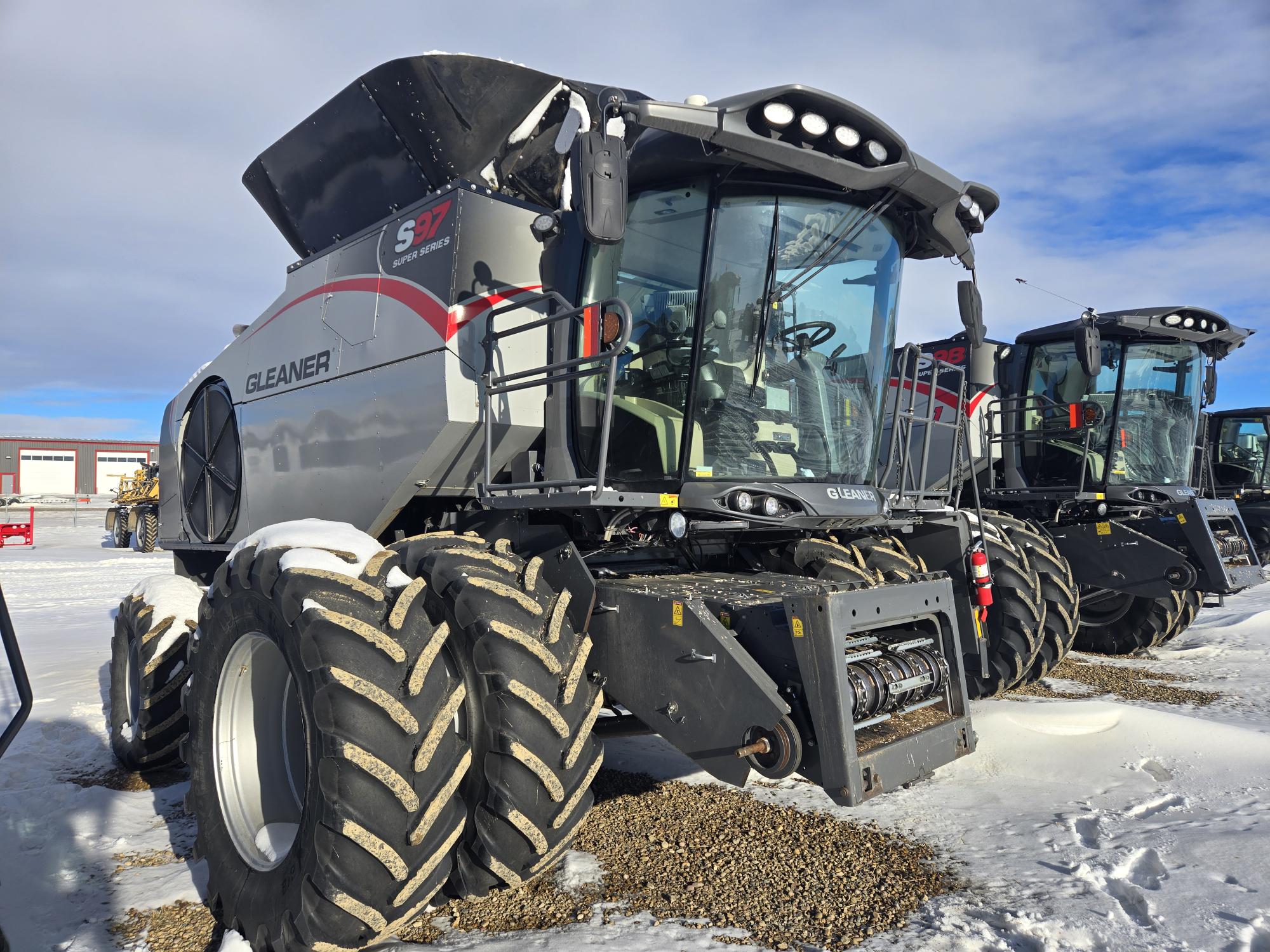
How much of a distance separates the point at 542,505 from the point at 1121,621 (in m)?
7.69

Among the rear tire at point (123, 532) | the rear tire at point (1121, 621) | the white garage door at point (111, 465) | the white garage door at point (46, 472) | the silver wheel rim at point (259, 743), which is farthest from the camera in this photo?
the white garage door at point (111, 465)

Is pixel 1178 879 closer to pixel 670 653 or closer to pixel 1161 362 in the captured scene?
pixel 670 653

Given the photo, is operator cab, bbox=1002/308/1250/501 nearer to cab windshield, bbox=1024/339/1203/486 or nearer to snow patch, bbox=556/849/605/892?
cab windshield, bbox=1024/339/1203/486

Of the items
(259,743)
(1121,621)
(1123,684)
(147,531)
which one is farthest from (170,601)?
(147,531)

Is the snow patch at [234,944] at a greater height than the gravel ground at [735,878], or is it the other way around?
the gravel ground at [735,878]

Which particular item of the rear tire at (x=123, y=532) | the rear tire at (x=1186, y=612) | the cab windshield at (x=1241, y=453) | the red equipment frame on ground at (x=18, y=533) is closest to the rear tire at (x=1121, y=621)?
the rear tire at (x=1186, y=612)

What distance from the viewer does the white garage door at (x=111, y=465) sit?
58.7 meters

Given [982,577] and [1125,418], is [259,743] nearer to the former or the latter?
[982,577]

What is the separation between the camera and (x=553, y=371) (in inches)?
149

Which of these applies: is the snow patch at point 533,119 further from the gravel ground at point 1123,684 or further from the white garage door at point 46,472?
the white garage door at point 46,472

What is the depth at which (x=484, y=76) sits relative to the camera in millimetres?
4516

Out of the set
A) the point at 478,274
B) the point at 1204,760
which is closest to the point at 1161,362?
the point at 1204,760

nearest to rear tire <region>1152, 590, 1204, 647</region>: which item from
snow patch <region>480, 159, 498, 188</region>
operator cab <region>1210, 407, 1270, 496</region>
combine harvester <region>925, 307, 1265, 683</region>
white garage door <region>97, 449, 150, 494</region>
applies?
combine harvester <region>925, 307, 1265, 683</region>

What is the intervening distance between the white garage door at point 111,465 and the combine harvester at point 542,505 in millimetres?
61678
